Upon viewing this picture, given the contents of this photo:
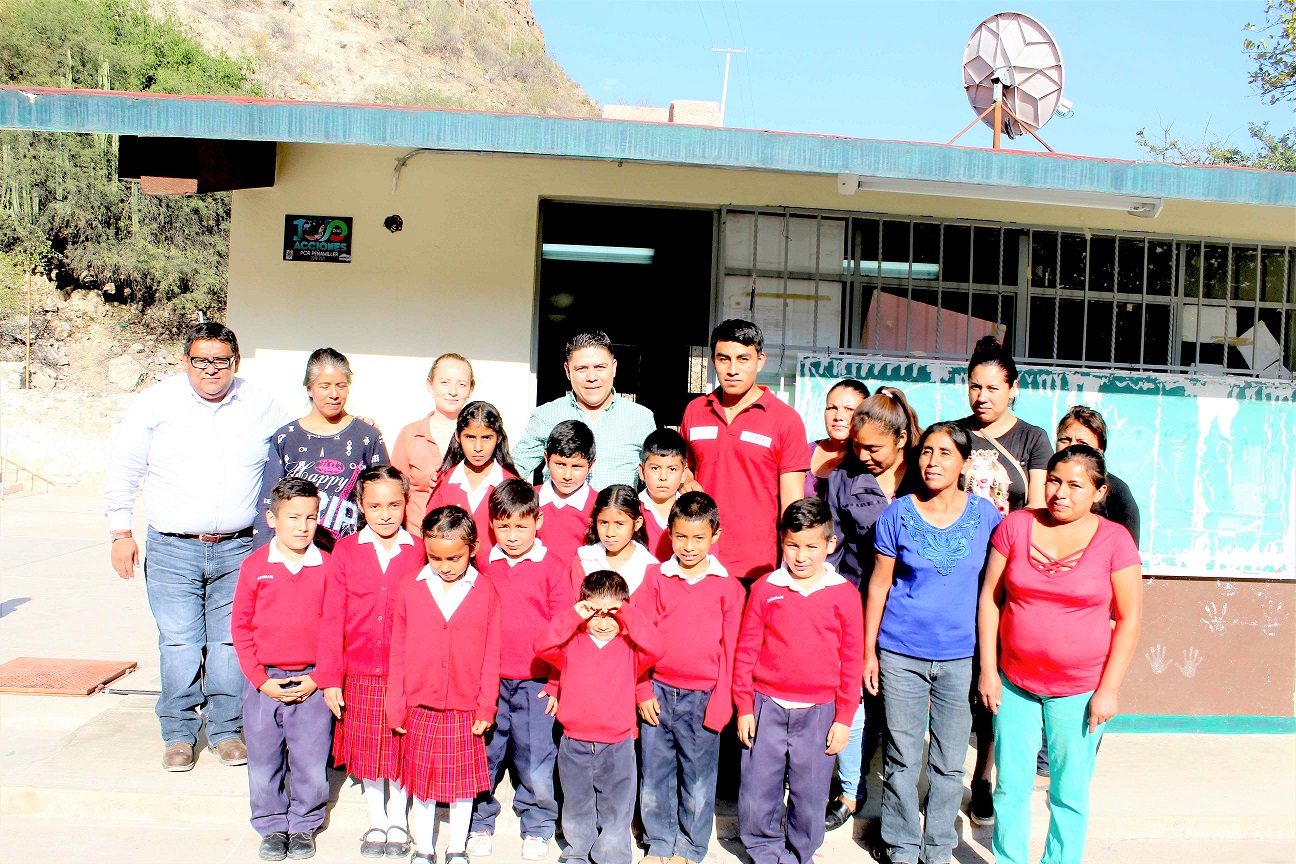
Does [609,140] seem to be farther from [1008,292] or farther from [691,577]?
[1008,292]

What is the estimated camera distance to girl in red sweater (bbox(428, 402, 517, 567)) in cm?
361

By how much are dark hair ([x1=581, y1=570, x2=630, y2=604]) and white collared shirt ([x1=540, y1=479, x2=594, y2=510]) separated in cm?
52

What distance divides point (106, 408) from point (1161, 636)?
16766 mm

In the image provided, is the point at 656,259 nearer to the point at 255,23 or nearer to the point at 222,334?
the point at 222,334

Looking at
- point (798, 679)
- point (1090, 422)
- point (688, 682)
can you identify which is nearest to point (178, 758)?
point (688, 682)

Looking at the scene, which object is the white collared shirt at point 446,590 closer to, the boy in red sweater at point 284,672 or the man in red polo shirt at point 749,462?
the boy in red sweater at point 284,672

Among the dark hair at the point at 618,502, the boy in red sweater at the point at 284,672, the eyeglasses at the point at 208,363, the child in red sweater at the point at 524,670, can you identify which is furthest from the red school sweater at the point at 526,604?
the eyeglasses at the point at 208,363

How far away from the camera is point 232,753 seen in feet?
12.9

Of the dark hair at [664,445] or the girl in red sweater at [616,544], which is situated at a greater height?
the dark hair at [664,445]

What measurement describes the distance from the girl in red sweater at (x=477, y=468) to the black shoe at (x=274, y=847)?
1246 mm

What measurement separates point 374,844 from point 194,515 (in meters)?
1.53

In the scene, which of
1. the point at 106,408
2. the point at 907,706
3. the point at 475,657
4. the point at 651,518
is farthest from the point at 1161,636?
the point at 106,408

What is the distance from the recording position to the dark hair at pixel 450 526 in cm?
319

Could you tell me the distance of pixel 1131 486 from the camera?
5035mm
